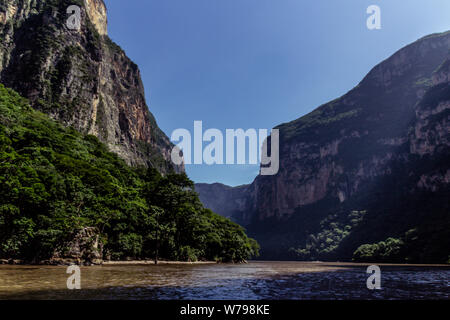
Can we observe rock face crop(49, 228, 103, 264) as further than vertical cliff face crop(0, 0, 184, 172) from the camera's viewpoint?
No

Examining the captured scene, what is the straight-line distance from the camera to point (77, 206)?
3294 centimetres

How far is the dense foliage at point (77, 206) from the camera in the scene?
27156 mm

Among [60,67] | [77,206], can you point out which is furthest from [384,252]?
[60,67]

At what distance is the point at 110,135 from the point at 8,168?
79885mm

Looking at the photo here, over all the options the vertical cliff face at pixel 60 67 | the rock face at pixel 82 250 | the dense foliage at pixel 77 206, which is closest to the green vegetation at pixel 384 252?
the dense foliage at pixel 77 206

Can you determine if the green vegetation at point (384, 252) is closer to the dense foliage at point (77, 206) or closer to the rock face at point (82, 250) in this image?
the dense foliage at point (77, 206)

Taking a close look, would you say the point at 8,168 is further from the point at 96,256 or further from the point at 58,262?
the point at 96,256

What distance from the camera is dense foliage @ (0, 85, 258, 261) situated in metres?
27.2

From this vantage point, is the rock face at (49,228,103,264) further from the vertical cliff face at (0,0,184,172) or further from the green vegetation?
the green vegetation

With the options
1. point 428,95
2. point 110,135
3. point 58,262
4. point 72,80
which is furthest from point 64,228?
point 428,95

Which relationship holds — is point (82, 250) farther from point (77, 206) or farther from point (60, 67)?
point (60, 67)

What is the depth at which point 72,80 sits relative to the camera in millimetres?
86438

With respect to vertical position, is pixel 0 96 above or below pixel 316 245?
above

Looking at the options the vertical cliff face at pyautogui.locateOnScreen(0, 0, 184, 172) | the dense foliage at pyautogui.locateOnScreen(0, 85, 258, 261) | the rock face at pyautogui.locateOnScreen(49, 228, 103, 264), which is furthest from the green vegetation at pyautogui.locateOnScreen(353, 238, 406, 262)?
the rock face at pyautogui.locateOnScreen(49, 228, 103, 264)
